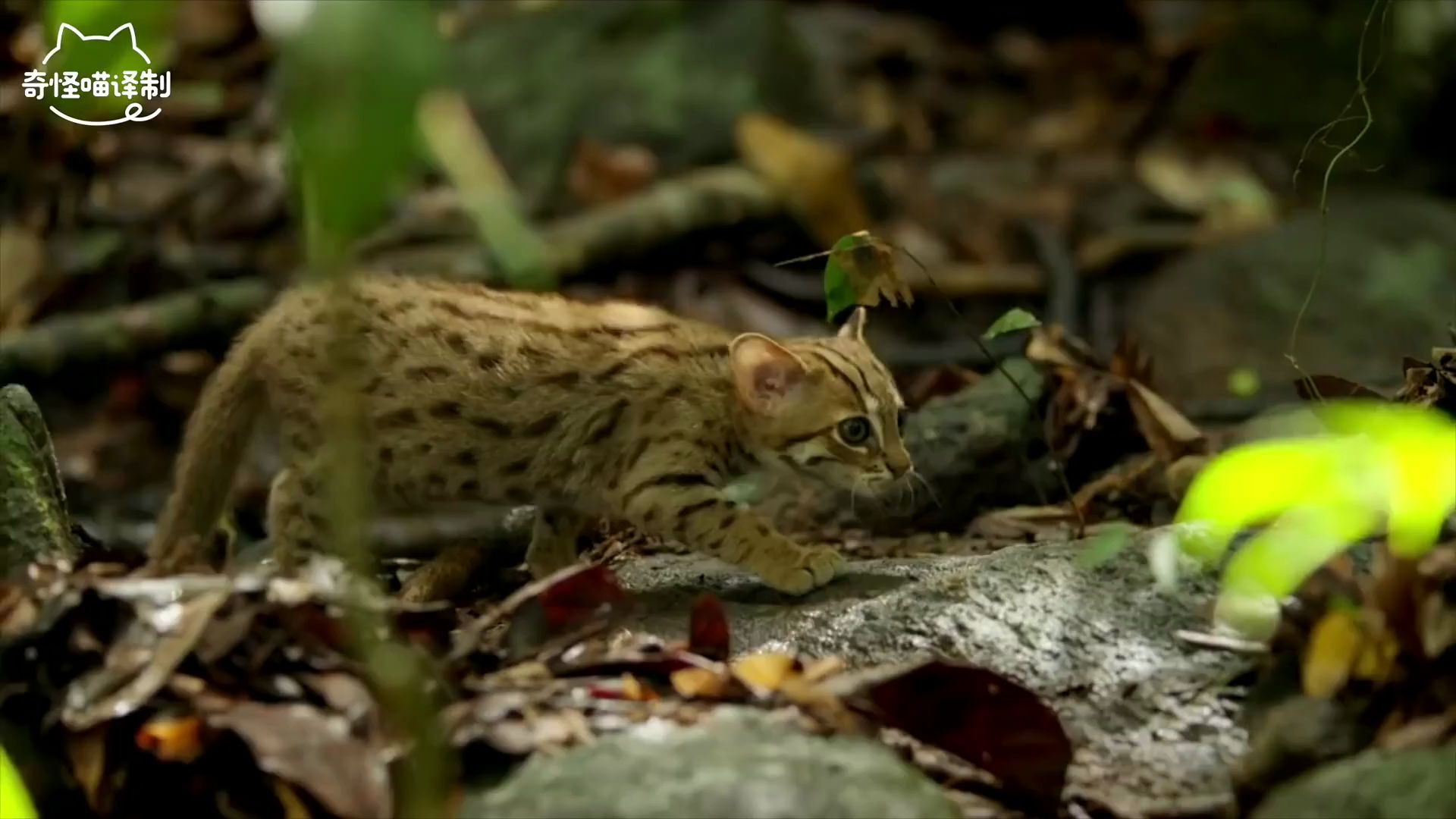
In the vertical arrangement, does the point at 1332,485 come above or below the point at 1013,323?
above

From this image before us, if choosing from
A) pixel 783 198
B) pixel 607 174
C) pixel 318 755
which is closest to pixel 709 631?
pixel 318 755

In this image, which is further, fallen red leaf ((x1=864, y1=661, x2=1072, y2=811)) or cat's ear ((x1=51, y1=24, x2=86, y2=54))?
fallen red leaf ((x1=864, y1=661, x2=1072, y2=811))

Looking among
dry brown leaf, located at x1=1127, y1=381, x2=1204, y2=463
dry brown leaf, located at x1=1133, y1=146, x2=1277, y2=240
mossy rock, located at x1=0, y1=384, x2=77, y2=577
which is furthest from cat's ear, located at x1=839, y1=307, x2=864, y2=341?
dry brown leaf, located at x1=1133, y1=146, x2=1277, y2=240

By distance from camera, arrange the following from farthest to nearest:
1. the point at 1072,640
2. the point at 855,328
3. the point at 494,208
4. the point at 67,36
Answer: the point at 494,208
the point at 855,328
the point at 1072,640
the point at 67,36

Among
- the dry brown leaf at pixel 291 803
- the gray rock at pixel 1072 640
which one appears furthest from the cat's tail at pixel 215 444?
the dry brown leaf at pixel 291 803

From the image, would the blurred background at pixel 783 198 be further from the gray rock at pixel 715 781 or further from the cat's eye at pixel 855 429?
the gray rock at pixel 715 781

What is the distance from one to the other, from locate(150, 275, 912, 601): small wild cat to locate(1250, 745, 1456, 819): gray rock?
6.31 ft

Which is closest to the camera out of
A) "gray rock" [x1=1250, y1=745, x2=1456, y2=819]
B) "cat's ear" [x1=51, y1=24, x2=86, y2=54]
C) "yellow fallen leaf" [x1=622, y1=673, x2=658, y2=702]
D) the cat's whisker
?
"cat's ear" [x1=51, y1=24, x2=86, y2=54]

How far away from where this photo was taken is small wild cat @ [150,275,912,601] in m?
4.82

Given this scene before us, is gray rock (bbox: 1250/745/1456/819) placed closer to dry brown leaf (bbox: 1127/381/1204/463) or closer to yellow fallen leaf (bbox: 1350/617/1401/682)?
yellow fallen leaf (bbox: 1350/617/1401/682)

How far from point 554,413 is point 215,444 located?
1.01m

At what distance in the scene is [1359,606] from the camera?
11.0 feet

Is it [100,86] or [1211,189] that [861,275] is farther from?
[1211,189]

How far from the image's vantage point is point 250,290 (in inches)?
323
